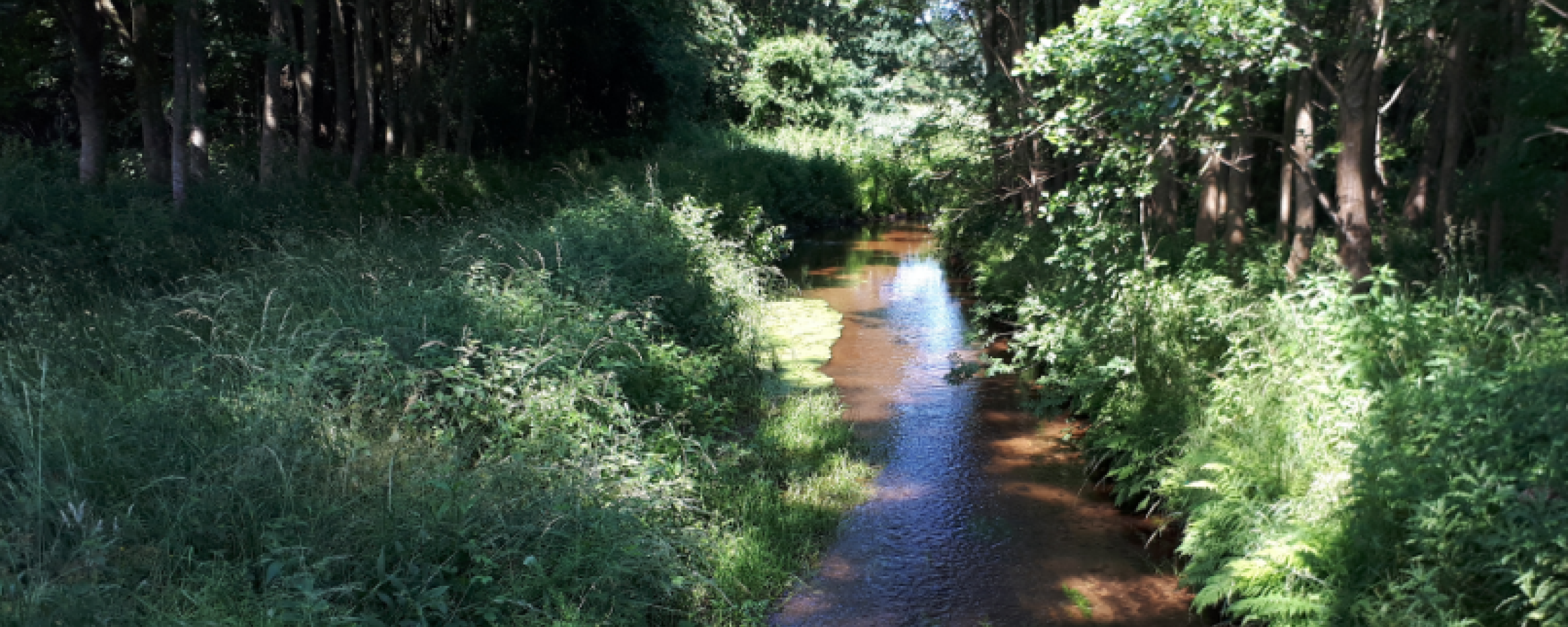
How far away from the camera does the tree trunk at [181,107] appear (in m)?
11.1

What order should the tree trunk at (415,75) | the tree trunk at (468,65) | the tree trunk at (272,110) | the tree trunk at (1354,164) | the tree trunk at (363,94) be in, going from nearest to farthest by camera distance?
the tree trunk at (1354,164)
the tree trunk at (272,110)
the tree trunk at (363,94)
the tree trunk at (468,65)
the tree trunk at (415,75)

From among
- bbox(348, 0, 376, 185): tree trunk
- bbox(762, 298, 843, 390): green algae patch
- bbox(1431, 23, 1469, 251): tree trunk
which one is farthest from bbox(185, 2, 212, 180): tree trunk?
bbox(1431, 23, 1469, 251): tree trunk

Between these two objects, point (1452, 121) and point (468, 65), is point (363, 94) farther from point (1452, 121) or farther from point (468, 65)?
point (1452, 121)

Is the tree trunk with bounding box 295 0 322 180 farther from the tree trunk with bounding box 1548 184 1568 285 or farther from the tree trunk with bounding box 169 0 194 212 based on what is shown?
the tree trunk with bounding box 1548 184 1568 285

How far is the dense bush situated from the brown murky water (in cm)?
33

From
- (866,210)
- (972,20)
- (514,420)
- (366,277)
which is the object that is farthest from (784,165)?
(514,420)

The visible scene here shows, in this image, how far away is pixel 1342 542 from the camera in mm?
4207

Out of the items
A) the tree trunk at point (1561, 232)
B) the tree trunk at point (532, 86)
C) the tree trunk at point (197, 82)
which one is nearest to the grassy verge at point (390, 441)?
the tree trunk at point (197, 82)

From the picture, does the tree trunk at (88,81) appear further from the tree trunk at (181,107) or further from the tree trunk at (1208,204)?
the tree trunk at (1208,204)

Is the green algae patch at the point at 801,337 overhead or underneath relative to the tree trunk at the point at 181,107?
underneath

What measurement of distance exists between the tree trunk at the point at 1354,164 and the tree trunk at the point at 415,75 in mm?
16111

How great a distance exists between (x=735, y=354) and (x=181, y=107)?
7665mm

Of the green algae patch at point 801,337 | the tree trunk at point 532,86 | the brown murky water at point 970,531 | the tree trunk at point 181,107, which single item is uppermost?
the tree trunk at point 532,86

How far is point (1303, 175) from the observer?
7.11 meters
